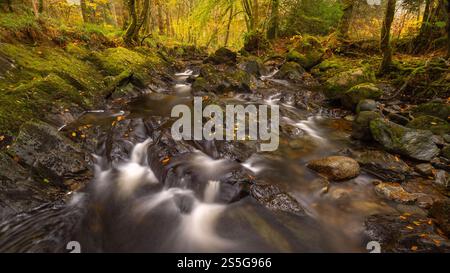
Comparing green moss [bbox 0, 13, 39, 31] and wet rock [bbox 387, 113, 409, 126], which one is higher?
green moss [bbox 0, 13, 39, 31]


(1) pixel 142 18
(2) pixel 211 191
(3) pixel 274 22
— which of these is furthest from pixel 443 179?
(3) pixel 274 22

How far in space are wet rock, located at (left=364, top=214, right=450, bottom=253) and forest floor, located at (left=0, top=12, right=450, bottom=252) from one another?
0.04 ft

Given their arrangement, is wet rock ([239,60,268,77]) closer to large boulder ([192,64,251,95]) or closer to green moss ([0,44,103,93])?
large boulder ([192,64,251,95])

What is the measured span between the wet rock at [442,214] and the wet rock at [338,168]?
49.5 inches

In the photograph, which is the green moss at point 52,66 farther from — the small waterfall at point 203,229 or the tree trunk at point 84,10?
the tree trunk at point 84,10

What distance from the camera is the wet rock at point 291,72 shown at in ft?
36.9

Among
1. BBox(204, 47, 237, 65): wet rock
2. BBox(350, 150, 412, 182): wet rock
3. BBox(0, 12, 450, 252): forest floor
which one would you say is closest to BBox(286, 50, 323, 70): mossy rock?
BBox(0, 12, 450, 252): forest floor

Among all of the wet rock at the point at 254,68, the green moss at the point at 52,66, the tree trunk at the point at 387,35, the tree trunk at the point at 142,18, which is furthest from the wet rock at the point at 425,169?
the tree trunk at the point at 142,18

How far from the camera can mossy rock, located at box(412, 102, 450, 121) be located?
5.64m

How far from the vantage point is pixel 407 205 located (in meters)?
3.82

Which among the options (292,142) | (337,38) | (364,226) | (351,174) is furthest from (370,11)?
(364,226)

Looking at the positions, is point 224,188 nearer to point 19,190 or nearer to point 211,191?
point 211,191

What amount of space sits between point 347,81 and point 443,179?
4.52 meters

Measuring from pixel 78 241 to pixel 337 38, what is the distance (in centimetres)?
1344
